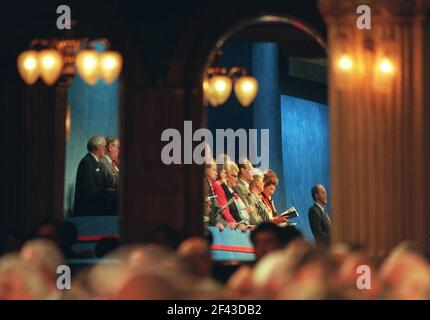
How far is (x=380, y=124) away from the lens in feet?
41.2

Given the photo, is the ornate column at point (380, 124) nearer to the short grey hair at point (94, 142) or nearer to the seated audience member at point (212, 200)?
the seated audience member at point (212, 200)

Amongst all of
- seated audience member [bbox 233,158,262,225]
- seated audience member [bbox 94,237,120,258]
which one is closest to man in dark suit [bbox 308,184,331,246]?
seated audience member [bbox 233,158,262,225]

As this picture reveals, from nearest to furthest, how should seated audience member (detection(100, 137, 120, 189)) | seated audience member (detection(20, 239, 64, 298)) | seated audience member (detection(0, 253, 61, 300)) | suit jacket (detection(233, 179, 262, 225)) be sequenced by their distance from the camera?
seated audience member (detection(0, 253, 61, 300)) → seated audience member (detection(20, 239, 64, 298)) → seated audience member (detection(100, 137, 120, 189)) → suit jacket (detection(233, 179, 262, 225))

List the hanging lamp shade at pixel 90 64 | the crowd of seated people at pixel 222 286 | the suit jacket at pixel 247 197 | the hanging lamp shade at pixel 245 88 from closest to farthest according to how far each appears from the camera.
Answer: the crowd of seated people at pixel 222 286 → the hanging lamp shade at pixel 90 64 → the hanging lamp shade at pixel 245 88 → the suit jacket at pixel 247 197

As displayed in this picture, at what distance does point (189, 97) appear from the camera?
14.3 m

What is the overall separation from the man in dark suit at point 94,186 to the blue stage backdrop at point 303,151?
120 inches

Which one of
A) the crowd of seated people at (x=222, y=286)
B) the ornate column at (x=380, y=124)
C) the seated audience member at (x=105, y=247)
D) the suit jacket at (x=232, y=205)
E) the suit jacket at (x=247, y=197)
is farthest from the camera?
the suit jacket at (x=247, y=197)

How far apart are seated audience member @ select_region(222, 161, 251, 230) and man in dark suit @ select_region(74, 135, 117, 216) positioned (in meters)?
1.58

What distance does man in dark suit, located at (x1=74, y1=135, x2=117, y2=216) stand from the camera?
19.0 metres

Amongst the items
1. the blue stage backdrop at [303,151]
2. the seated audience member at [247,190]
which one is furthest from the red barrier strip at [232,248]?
the blue stage backdrop at [303,151]

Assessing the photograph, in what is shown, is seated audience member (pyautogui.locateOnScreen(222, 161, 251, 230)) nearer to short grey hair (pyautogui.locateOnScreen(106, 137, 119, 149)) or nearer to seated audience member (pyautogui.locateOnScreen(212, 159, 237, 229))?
seated audience member (pyautogui.locateOnScreen(212, 159, 237, 229))

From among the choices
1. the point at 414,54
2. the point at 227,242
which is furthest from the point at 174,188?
the point at 227,242

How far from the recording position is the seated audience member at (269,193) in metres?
19.8
